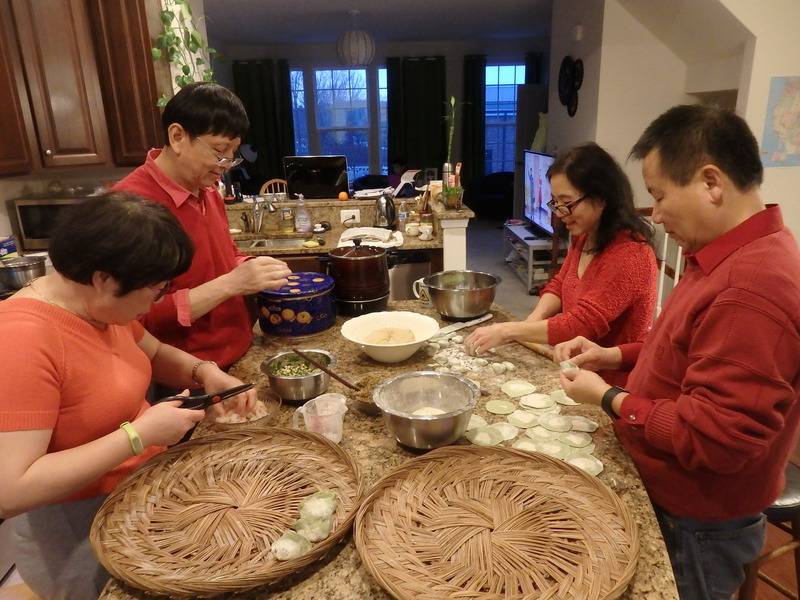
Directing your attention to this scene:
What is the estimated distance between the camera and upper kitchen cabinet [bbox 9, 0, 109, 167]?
8.81 ft

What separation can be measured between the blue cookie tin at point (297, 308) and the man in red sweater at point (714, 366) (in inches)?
33.3

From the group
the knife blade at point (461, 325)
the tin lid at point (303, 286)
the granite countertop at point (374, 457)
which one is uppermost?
the tin lid at point (303, 286)

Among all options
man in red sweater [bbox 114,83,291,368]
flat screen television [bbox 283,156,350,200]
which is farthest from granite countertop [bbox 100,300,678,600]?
flat screen television [bbox 283,156,350,200]

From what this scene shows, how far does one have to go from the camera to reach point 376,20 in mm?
6832

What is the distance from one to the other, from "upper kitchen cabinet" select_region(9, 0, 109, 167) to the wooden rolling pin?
2.72 metres

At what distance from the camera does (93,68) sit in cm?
295

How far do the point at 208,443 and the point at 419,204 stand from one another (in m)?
3.03

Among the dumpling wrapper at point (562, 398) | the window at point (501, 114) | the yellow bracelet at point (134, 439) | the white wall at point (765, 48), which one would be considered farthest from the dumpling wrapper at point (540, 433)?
the window at point (501, 114)

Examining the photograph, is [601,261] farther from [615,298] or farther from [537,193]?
[537,193]

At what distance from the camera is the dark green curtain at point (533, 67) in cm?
875

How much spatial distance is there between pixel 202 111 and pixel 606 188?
3.80ft

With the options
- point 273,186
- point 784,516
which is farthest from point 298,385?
point 273,186

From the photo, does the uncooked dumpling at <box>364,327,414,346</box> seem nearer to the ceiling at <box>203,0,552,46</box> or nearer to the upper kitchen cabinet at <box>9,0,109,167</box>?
the upper kitchen cabinet at <box>9,0,109,167</box>

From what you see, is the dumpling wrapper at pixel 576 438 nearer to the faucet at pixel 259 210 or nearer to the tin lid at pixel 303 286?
the tin lid at pixel 303 286
